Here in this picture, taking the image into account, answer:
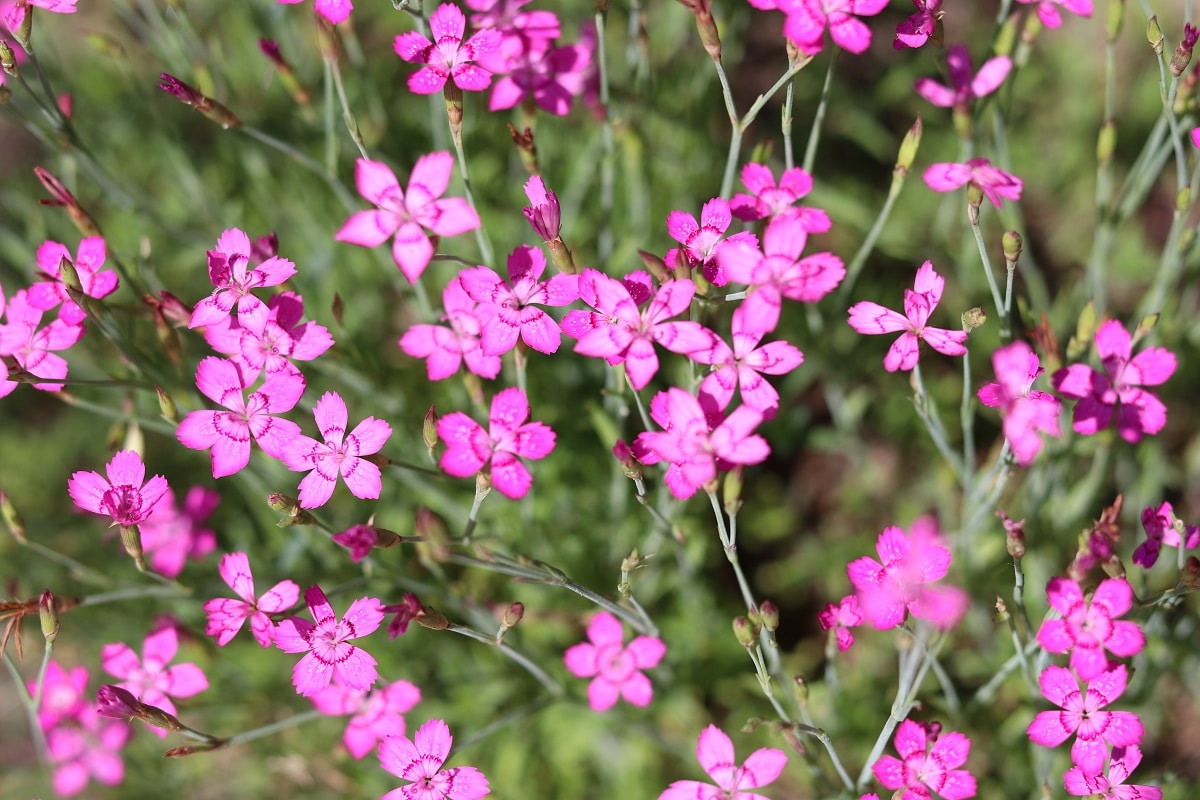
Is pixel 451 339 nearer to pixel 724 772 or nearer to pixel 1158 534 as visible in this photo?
pixel 724 772

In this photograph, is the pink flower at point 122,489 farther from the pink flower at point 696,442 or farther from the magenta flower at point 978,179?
the magenta flower at point 978,179

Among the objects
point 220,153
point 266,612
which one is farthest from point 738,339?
point 220,153

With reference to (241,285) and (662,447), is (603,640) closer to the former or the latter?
(662,447)

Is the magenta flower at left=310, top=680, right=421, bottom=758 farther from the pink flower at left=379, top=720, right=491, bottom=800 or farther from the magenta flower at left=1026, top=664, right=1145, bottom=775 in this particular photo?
the magenta flower at left=1026, top=664, right=1145, bottom=775

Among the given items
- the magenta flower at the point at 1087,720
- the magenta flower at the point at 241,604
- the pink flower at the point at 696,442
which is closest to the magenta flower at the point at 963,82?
the pink flower at the point at 696,442

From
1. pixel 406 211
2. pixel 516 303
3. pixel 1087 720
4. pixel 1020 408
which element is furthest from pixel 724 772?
pixel 406 211
